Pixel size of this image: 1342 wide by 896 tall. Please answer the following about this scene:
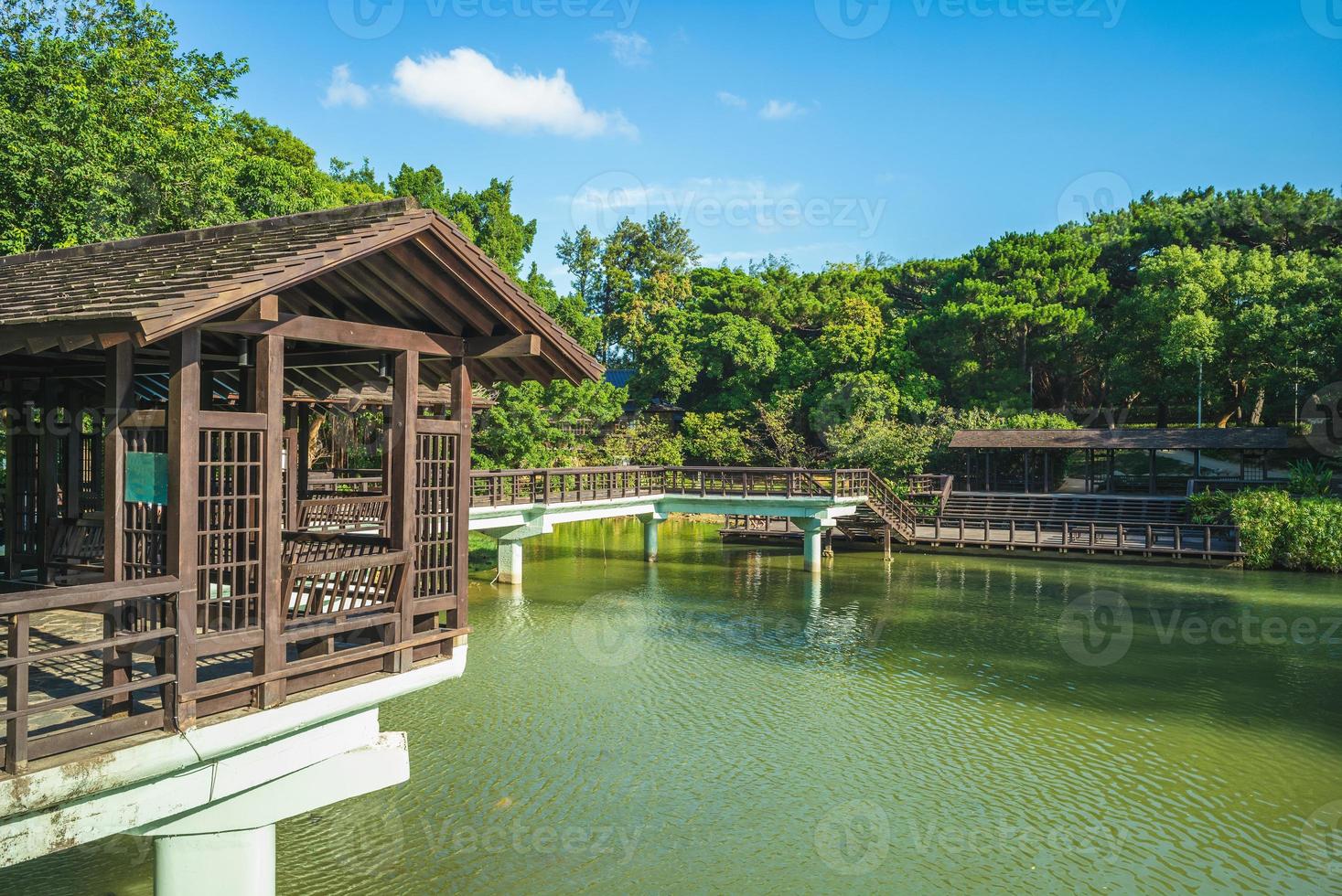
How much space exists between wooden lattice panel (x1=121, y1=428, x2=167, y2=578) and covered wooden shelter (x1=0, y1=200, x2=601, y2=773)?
0.04ft

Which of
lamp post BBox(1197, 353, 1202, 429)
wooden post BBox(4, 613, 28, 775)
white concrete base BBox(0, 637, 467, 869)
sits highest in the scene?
lamp post BBox(1197, 353, 1202, 429)

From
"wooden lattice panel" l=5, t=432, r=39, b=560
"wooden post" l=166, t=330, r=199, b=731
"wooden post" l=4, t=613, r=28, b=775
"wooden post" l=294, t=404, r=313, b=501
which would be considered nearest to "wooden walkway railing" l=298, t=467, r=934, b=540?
"wooden post" l=294, t=404, r=313, b=501

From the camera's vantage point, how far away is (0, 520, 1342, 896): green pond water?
7.79m

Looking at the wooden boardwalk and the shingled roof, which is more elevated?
the shingled roof

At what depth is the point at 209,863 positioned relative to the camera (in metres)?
5.73

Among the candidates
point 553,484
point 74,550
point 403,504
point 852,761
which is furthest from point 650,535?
point 403,504

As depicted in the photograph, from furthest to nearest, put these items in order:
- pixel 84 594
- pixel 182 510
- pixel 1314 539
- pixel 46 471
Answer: pixel 1314 539
pixel 46 471
pixel 182 510
pixel 84 594

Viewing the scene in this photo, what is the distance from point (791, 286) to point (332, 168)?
2122cm

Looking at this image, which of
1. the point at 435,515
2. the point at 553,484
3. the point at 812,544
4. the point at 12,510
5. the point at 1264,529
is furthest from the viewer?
the point at 553,484

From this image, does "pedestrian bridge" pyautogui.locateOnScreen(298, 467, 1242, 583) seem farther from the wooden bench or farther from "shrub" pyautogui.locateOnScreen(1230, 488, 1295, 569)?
the wooden bench

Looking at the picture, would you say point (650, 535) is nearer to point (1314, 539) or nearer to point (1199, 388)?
point (1314, 539)

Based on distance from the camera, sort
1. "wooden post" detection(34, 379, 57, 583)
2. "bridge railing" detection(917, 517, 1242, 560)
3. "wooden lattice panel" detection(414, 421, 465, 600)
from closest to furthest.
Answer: "wooden lattice panel" detection(414, 421, 465, 600) → "wooden post" detection(34, 379, 57, 583) → "bridge railing" detection(917, 517, 1242, 560)

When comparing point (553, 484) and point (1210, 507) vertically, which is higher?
point (553, 484)

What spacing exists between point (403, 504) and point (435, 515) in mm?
355
